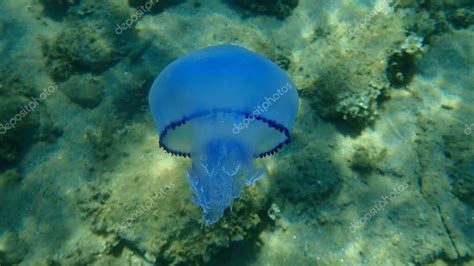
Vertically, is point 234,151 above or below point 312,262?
above

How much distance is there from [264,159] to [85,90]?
3114 millimetres

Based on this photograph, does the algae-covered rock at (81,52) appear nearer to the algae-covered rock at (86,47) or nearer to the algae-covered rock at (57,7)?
the algae-covered rock at (86,47)

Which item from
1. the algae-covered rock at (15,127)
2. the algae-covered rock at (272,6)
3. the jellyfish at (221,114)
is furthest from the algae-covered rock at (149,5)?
the jellyfish at (221,114)

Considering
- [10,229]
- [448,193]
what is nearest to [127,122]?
[10,229]

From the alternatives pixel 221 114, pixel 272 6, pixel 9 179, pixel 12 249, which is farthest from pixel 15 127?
pixel 272 6

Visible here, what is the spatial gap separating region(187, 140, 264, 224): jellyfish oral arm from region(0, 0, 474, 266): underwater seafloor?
0.89 metres

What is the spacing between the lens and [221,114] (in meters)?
3.29

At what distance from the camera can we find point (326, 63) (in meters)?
5.98

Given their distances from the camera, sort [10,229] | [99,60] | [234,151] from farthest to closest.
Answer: [99,60] < [10,229] < [234,151]

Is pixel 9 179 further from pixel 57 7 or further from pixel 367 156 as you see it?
pixel 367 156

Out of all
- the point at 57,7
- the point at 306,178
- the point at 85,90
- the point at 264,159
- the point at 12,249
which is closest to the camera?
the point at 12,249

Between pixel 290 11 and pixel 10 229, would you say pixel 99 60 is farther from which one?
pixel 290 11

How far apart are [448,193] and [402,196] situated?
0.65 m

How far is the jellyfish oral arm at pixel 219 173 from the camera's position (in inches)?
142
